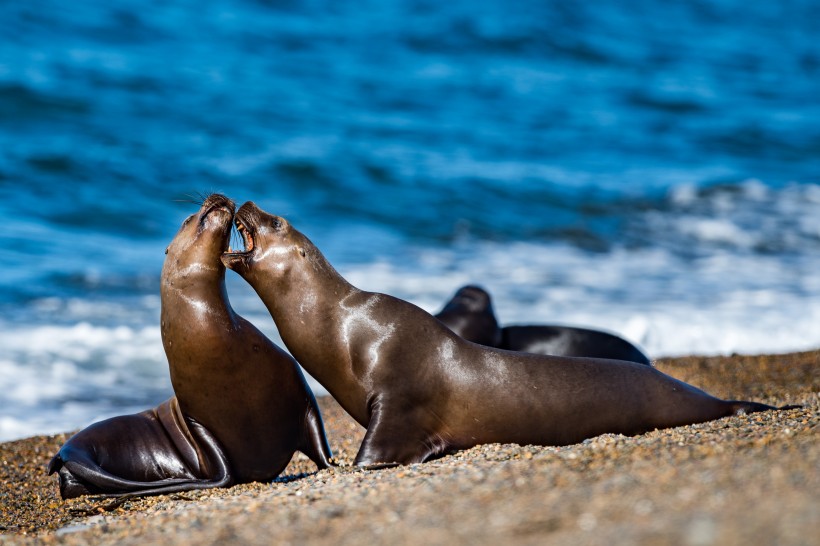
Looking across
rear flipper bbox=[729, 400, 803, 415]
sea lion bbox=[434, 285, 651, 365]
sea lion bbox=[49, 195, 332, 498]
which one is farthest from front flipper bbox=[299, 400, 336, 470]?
sea lion bbox=[434, 285, 651, 365]

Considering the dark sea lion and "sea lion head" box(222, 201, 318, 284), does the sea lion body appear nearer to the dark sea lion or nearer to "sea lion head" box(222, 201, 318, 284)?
the dark sea lion

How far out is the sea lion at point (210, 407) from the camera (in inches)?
241

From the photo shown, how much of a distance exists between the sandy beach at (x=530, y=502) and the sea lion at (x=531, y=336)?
255cm

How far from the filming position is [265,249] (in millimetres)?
6270

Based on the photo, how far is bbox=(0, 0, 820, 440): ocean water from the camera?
1125 cm

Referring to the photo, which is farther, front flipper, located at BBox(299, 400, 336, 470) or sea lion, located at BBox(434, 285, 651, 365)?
sea lion, located at BBox(434, 285, 651, 365)

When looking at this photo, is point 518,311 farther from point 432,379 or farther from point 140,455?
point 140,455

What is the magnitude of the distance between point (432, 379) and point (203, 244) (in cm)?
145

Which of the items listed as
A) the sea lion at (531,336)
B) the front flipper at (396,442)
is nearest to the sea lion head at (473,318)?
the sea lion at (531,336)

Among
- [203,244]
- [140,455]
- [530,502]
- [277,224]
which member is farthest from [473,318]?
[530,502]

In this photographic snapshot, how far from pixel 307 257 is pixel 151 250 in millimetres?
7779

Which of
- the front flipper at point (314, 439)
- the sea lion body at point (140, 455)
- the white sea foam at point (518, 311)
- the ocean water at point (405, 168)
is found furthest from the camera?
the ocean water at point (405, 168)

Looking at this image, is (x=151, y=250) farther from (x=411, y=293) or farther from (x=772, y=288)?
(x=772, y=288)

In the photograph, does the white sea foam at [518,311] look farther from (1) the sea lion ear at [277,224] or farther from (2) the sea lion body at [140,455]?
(1) the sea lion ear at [277,224]
